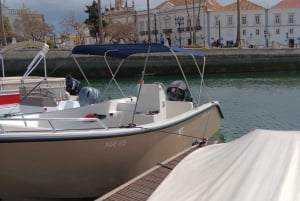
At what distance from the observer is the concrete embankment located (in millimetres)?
37716

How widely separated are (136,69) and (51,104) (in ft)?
97.9

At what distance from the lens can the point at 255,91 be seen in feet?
86.3

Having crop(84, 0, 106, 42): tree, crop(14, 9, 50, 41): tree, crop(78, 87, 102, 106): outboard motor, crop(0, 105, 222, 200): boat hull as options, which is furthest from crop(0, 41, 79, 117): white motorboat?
crop(14, 9, 50, 41): tree

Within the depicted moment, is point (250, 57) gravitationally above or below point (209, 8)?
below

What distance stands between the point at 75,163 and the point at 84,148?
0.94 feet

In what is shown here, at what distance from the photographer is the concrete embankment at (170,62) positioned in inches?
1485

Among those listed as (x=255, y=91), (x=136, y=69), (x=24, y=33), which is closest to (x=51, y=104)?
(x=255, y=91)

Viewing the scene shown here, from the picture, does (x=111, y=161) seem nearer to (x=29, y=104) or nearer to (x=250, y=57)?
(x=29, y=104)

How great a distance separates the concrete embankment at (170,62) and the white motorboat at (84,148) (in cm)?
2755

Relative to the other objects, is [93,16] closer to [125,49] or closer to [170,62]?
[170,62]

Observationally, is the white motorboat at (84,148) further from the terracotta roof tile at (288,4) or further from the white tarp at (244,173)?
the terracotta roof tile at (288,4)

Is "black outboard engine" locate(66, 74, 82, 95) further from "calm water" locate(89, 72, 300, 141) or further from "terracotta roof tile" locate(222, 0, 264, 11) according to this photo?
"terracotta roof tile" locate(222, 0, 264, 11)

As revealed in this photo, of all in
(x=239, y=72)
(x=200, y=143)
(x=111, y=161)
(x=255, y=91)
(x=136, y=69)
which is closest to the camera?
(x=111, y=161)

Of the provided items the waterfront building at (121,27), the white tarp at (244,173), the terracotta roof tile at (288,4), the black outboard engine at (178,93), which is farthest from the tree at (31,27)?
the white tarp at (244,173)
